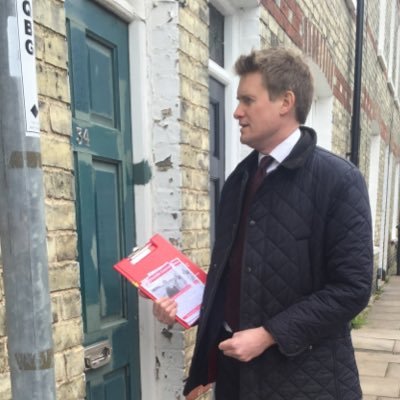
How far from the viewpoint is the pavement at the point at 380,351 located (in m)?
4.33

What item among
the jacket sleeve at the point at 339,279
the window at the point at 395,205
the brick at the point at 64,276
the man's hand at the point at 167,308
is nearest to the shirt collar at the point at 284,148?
the jacket sleeve at the point at 339,279

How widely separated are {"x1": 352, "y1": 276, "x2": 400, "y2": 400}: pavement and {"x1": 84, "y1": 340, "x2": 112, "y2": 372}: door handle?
2885 millimetres

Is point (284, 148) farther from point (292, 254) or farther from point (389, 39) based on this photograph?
point (389, 39)

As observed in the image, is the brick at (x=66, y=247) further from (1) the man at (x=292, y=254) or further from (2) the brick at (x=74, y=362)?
(1) the man at (x=292, y=254)

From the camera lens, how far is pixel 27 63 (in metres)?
0.79

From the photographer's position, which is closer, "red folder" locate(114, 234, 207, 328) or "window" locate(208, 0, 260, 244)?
"red folder" locate(114, 234, 207, 328)

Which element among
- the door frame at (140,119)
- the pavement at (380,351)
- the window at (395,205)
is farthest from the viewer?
the window at (395,205)

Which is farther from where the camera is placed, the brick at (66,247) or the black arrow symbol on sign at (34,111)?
the brick at (66,247)

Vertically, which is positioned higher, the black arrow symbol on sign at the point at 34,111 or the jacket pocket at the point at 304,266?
the black arrow symbol on sign at the point at 34,111

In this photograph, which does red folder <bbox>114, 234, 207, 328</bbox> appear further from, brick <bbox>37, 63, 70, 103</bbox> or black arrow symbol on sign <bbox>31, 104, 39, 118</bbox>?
black arrow symbol on sign <bbox>31, 104, 39, 118</bbox>

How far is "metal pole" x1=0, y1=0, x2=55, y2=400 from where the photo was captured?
30.4 inches

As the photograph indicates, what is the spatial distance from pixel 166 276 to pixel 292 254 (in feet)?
1.78

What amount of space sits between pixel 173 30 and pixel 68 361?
1.52 metres

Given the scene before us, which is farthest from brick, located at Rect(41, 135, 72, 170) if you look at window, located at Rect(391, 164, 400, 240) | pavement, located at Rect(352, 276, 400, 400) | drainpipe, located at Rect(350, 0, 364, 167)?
window, located at Rect(391, 164, 400, 240)
